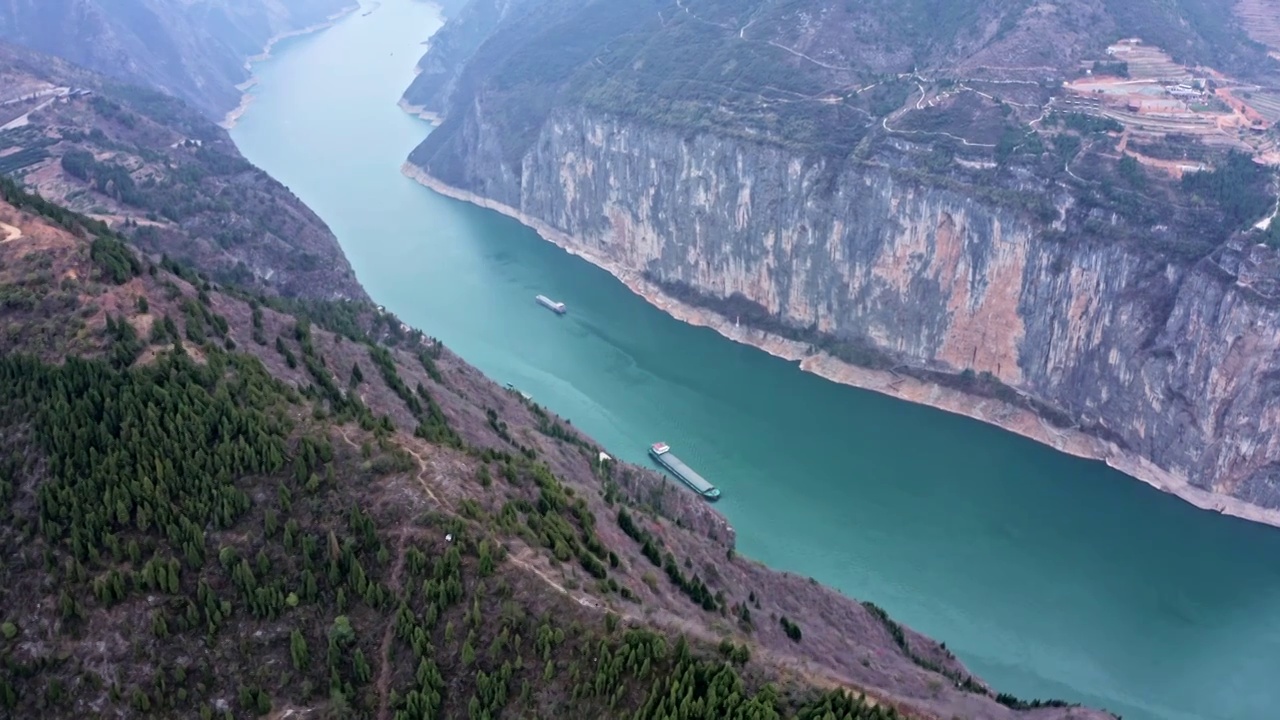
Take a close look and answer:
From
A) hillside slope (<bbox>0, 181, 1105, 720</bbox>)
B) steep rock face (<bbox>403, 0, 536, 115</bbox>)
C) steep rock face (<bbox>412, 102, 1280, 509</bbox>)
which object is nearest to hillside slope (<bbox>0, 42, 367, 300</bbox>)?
steep rock face (<bbox>412, 102, 1280, 509</bbox>)

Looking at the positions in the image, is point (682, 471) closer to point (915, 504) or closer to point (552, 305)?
point (915, 504)

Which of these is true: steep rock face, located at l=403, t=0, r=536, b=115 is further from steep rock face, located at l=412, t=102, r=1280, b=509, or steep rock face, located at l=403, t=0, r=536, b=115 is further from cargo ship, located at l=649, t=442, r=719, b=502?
cargo ship, located at l=649, t=442, r=719, b=502

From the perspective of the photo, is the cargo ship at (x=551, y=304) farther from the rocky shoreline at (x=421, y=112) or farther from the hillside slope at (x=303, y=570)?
the rocky shoreline at (x=421, y=112)

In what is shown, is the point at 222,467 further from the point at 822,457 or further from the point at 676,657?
the point at 822,457

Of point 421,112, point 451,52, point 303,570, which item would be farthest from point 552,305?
point 451,52

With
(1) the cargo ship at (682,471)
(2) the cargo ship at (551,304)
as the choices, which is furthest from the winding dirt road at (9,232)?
(2) the cargo ship at (551,304)
